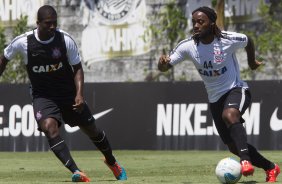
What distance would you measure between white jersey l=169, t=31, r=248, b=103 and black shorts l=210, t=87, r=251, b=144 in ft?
0.22

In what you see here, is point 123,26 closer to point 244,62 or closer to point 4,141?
point 244,62

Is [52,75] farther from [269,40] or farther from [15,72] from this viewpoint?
[15,72]

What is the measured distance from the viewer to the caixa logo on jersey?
2373 centimetres

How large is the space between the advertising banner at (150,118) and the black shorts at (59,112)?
1033 cm

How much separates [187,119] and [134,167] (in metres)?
5.98

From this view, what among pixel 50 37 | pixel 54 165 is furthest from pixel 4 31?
pixel 50 37

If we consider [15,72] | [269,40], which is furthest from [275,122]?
[15,72]

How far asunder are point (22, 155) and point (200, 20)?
11799 mm

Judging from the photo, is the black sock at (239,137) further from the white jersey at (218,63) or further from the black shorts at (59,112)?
the black shorts at (59,112)

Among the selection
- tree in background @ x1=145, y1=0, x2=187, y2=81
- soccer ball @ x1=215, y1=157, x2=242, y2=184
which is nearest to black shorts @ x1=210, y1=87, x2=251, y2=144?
soccer ball @ x1=215, y1=157, x2=242, y2=184

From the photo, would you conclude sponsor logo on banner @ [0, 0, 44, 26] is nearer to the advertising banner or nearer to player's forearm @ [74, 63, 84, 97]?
the advertising banner

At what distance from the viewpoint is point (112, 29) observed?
40.6 m

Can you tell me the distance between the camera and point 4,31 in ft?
136

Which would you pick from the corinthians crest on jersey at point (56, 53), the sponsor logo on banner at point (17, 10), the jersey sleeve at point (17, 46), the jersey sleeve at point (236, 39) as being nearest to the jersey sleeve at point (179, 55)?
the jersey sleeve at point (236, 39)
